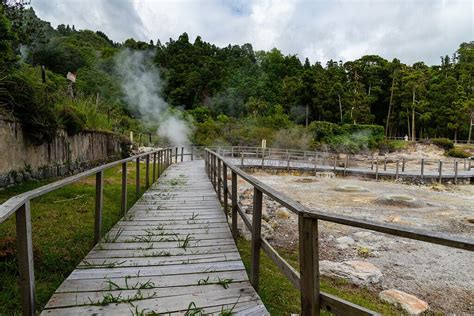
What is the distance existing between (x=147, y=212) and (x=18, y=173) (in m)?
2.29

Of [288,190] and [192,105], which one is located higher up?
[192,105]

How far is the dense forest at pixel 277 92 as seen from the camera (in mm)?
27719

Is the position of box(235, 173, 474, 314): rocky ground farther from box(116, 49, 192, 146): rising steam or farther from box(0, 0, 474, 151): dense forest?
box(116, 49, 192, 146): rising steam

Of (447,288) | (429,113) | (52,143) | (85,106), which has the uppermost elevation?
(429,113)


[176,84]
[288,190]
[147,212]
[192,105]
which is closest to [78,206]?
[147,212]

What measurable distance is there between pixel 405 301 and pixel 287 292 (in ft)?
5.40

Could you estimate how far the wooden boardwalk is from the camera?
6.47 ft

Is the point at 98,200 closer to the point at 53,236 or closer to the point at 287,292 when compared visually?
the point at 53,236

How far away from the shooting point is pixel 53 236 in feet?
10.6

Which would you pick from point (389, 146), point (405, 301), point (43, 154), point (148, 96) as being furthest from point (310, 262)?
point (148, 96)

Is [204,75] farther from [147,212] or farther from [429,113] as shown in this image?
[147,212]

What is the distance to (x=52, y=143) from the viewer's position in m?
5.93

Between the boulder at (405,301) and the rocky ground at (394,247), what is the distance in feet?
0.09

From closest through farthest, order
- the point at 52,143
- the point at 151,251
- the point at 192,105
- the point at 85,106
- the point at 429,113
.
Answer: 1. the point at 151,251
2. the point at 52,143
3. the point at 85,106
4. the point at 429,113
5. the point at 192,105
